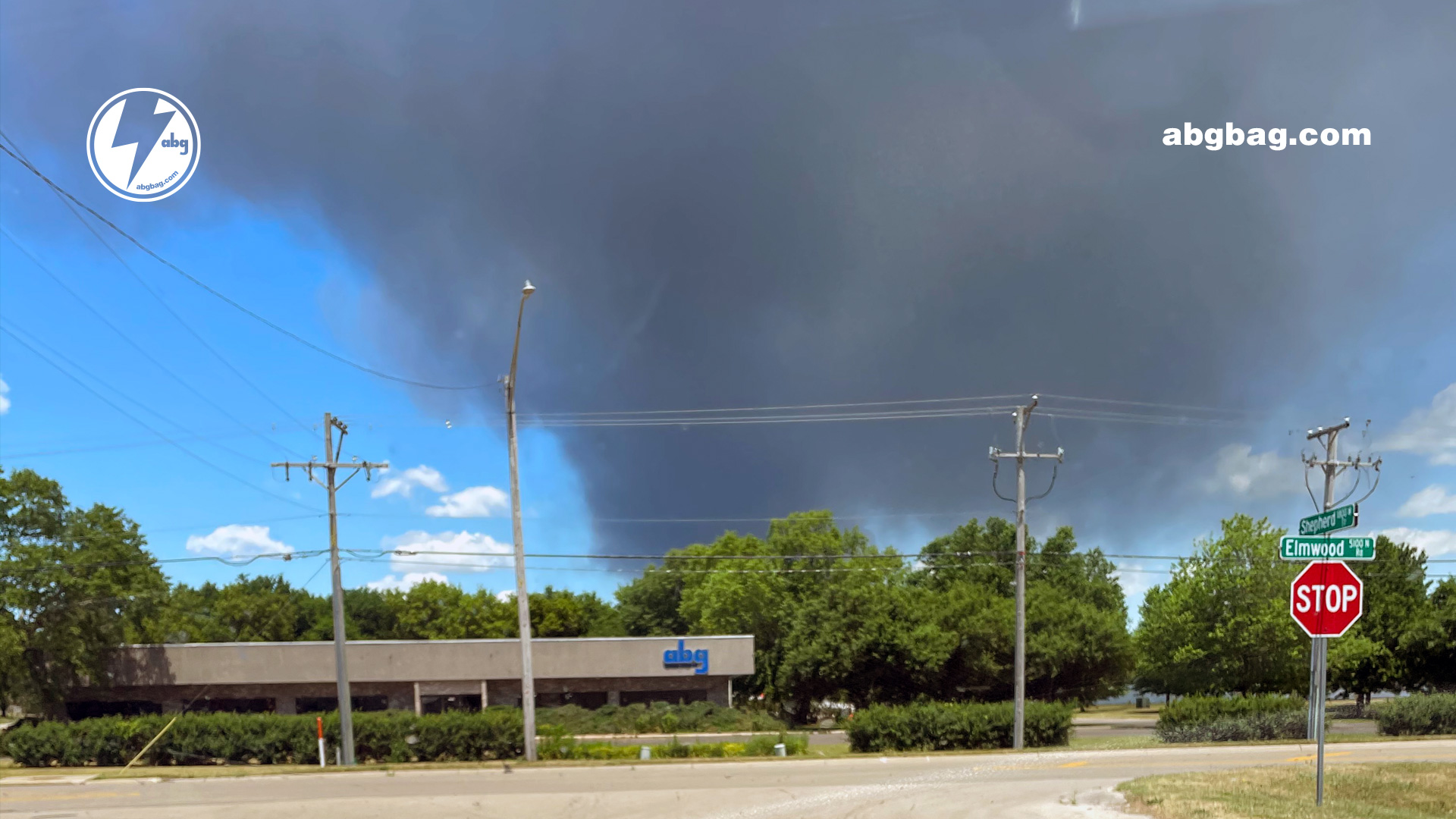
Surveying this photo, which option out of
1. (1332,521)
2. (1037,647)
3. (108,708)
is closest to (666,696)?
(1037,647)

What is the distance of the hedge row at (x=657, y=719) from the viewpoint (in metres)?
42.5

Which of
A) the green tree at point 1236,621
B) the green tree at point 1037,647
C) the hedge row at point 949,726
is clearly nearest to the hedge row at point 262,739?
the hedge row at point 949,726

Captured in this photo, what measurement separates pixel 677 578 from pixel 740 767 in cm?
7672

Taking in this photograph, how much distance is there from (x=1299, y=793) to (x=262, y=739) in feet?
85.4

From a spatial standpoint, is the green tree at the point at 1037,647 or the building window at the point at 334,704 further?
the green tree at the point at 1037,647

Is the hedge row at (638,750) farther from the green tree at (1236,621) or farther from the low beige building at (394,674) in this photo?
the green tree at (1236,621)

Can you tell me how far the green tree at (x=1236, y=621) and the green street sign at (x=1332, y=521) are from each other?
4218cm

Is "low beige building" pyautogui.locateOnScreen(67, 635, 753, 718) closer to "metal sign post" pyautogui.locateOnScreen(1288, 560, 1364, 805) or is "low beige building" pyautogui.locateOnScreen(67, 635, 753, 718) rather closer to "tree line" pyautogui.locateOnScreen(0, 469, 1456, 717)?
"tree line" pyautogui.locateOnScreen(0, 469, 1456, 717)

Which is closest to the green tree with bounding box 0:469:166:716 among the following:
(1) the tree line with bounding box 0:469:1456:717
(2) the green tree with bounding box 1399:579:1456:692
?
(1) the tree line with bounding box 0:469:1456:717

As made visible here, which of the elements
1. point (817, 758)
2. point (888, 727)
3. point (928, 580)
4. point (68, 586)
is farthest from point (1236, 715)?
point (68, 586)

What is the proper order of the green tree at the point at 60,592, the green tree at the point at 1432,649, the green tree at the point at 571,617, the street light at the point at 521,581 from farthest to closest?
Answer: the green tree at the point at 571,617 → the green tree at the point at 1432,649 → the green tree at the point at 60,592 → the street light at the point at 521,581

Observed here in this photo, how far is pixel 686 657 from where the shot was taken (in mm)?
49844

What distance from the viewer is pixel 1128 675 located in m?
63.9

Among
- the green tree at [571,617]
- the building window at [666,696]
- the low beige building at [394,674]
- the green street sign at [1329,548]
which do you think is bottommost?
the green tree at [571,617]
